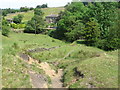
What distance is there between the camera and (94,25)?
4203 cm

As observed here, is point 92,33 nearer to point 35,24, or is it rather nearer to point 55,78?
point 55,78

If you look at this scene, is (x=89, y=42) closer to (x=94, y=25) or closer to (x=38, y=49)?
(x=94, y=25)

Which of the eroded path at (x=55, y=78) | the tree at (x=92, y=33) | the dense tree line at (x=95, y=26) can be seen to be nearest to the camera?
the eroded path at (x=55, y=78)

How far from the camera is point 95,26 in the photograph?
4166cm

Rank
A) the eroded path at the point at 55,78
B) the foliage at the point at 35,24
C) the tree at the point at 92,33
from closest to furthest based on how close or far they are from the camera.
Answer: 1. the eroded path at the point at 55,78
2. the tree at the point at 92,33
3. the foliage at the point at 35,24

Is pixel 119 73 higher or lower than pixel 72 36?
higher

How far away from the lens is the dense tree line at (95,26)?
39094 mm

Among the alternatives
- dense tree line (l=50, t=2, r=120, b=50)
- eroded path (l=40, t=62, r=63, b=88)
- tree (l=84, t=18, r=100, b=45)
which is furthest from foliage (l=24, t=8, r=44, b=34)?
eroded path (l=40, t=62, r=63, b=88)

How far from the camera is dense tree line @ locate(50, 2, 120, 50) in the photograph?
39094 mm

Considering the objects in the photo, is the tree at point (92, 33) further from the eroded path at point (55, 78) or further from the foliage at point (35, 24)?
the foliage at point (35, 24)

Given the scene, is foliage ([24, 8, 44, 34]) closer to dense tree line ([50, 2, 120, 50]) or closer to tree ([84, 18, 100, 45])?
dense tree line ([50, 2, 120, 50])

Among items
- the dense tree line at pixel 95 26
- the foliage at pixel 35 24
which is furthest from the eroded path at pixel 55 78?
the foliage at pixel 35 24

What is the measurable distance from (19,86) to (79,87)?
4.59m

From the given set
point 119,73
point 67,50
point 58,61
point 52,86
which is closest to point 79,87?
point 52,86
